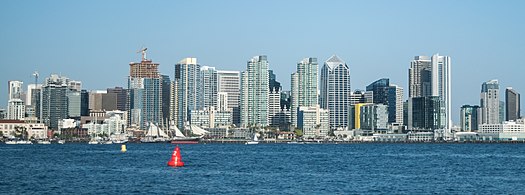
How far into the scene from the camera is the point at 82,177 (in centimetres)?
7019

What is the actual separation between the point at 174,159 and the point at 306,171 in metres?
14.3

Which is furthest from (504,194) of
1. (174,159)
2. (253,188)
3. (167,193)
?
(174,159)

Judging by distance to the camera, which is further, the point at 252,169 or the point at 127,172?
the point at 252,169

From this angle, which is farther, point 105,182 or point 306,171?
point 306,171

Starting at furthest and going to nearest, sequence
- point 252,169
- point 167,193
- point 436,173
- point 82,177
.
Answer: point 252,169, point 436,173, point 82,177, point 167,193

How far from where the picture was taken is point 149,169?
272ft

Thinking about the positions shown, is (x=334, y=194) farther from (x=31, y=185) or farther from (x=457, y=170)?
(x=457, y=170)

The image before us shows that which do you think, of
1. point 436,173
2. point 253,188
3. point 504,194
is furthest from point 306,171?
point 504,194

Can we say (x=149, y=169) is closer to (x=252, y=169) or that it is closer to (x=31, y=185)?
(x=252, y=169)

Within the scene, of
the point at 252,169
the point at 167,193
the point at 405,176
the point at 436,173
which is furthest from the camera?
the point at 252,169

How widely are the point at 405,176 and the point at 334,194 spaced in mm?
18606

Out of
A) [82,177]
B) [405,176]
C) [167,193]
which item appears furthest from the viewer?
[405,176]

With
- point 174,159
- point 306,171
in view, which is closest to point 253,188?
point 306,171

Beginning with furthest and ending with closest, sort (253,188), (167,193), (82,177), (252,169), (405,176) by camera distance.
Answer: (252,169) → (405,176) → (82,177) → (253,188) → (167,193)
